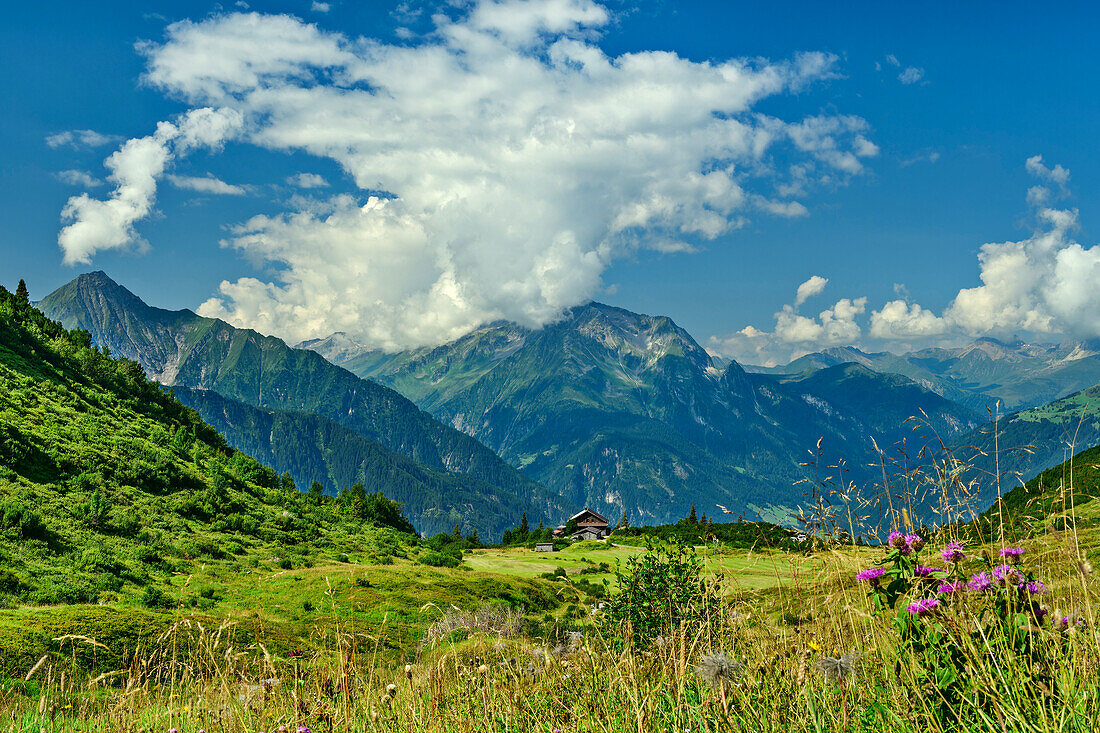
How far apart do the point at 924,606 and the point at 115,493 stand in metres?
42.5

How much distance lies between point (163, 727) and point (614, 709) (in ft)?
11.6

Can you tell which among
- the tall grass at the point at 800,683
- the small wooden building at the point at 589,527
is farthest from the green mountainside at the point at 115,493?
the small wooden building at the point at 589,527

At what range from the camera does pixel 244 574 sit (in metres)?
31.1

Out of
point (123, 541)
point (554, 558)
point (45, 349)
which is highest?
point (45, 349)

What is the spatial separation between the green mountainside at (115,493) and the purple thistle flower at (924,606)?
2505 centimetres

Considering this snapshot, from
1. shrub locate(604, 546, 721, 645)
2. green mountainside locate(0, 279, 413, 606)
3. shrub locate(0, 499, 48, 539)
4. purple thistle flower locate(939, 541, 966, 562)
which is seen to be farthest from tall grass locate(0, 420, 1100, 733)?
shrub locate(0, 499, 48, 539)

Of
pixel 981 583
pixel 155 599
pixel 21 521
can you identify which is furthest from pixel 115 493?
pixel 981 583

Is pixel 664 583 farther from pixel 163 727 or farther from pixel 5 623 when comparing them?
pixel 5 623

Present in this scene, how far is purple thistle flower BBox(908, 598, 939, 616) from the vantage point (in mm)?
3162

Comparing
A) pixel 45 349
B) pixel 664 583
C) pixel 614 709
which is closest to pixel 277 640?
pixel 664 583

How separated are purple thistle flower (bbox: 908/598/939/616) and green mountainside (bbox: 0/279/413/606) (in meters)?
25.0

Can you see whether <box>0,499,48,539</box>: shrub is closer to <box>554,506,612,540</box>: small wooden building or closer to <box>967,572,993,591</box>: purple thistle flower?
<box>967,572,993,591</box>: purple thistle flower

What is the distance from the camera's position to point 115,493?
117 feet

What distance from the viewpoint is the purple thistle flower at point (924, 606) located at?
124 inches
